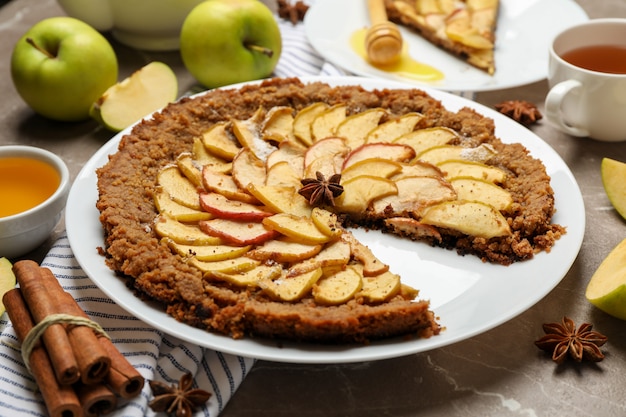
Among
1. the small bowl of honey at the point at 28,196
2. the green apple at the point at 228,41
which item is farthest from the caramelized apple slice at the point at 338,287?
the green apple at the point at 228,41

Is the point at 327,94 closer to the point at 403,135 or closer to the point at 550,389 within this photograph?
the point at 403,135

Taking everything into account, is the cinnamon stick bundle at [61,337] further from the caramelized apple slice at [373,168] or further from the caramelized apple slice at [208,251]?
the caramelized apple slice at [373,168]

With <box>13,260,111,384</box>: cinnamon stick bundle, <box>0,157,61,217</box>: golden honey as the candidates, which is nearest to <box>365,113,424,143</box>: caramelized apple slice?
<box>0,157,61,217</box>: golden honey

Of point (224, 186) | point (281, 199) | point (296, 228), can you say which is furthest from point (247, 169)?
point (296, 228)

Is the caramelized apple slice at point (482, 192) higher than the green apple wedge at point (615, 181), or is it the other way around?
the caramelized apple slice at point (482, 192)

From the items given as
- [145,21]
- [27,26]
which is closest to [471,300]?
[145,21]

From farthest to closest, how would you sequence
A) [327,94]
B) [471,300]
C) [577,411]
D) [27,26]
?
[27,26] → [327,94] → [471,300] → [577,411]
